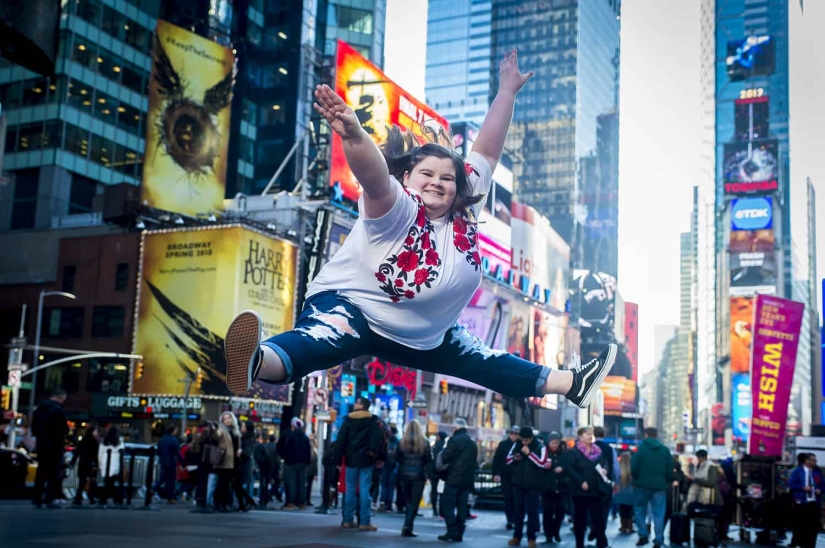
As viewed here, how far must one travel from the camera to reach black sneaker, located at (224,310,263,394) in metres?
5.39

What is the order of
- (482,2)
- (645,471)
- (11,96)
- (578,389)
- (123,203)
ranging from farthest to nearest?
(482,2) < (11,96) < (123,203) < (645,471) < (578,389)

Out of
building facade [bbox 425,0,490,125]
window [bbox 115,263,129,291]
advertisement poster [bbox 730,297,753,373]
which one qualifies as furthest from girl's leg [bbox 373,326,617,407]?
building facade [bbox 425,0,490,125]

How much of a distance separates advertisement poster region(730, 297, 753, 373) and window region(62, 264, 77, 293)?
246 ft

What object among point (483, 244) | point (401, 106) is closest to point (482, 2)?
point (483, 244)

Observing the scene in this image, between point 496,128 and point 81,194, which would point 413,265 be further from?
point 81,194

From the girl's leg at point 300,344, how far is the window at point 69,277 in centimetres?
5417

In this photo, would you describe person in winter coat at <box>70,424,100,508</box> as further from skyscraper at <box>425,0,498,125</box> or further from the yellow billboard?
skyscraper at <box>425,0,498,125</box>

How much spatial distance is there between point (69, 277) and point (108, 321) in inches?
170

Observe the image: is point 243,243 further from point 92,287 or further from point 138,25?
point 138,25

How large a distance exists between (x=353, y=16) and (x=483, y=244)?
2622 centimetres

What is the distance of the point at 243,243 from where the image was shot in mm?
50375

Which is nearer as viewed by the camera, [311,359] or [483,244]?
[311,359]

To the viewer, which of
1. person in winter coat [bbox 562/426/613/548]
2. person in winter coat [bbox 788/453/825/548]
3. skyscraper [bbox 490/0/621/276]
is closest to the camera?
person in winter coat [bbox 562/426/613/548]

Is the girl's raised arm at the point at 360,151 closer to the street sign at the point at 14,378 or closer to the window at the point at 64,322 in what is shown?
the street sign at the point at 14,378
